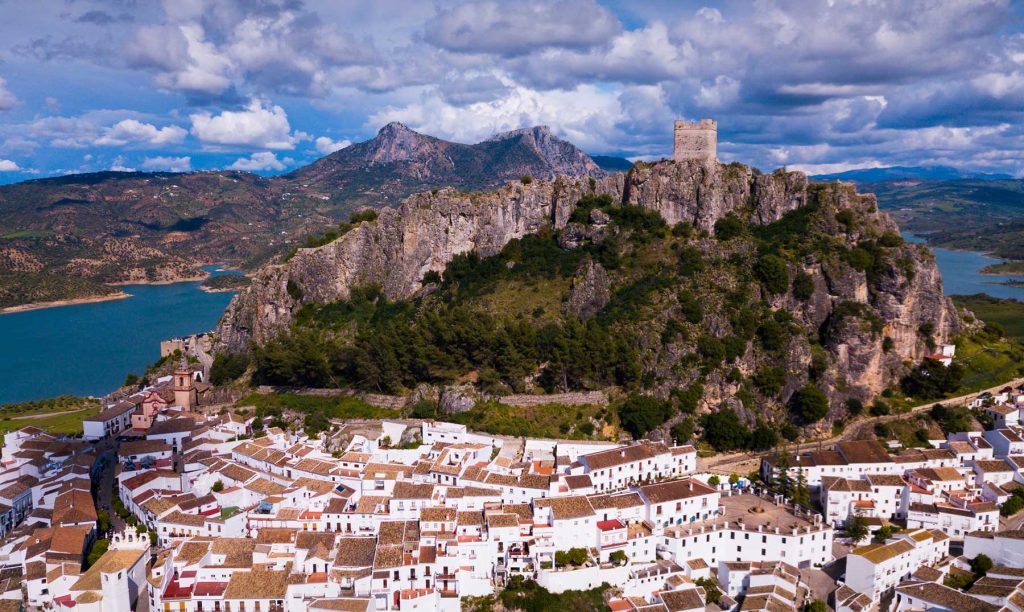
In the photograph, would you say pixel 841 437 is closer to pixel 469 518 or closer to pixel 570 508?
pixel 570 508

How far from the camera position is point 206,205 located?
481 feet

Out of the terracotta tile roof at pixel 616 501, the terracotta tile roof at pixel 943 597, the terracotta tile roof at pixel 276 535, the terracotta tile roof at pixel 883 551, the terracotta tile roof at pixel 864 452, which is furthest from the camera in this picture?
the terracotta tile roof at pixel 864 452

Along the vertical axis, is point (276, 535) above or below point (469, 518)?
below

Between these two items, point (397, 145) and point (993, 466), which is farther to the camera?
point (397, 145)

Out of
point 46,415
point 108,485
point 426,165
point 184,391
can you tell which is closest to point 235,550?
point 108,485

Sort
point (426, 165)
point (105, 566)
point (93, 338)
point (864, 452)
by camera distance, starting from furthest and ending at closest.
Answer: point (426, 165) < point (93, 338) < point (864, 452) < point (105, 566)

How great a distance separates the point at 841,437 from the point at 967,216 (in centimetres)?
16169

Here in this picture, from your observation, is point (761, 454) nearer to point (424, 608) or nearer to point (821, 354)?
point (821, 354)

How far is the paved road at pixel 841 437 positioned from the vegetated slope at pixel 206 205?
8951 cm

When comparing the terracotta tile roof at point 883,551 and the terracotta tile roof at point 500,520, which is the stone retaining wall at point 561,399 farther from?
the terracotta tile roof at point 883,551

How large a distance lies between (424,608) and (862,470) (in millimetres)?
16392

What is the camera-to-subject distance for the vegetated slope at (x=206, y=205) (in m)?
105

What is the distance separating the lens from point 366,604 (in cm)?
1920

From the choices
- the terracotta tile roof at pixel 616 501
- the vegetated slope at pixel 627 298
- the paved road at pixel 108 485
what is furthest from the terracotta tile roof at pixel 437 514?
the paved road at pixel 108 485
